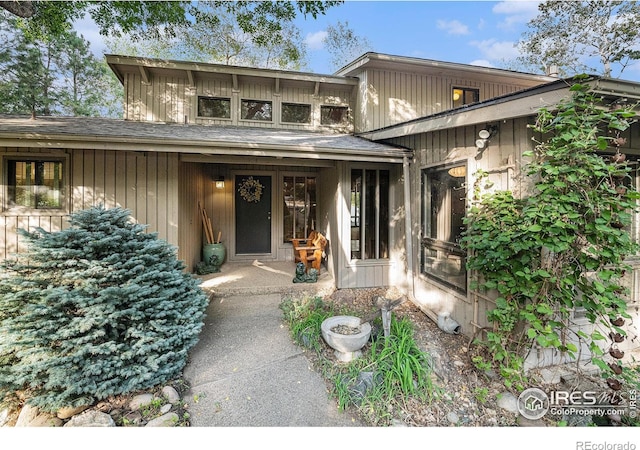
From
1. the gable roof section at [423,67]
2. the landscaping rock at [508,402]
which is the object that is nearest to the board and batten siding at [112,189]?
the gable roof section at [423,67]

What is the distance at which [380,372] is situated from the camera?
109 inches

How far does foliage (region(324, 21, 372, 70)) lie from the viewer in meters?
15.5

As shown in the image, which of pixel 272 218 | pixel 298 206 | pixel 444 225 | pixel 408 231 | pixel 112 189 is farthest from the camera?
pixel 298 206

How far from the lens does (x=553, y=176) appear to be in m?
2.47

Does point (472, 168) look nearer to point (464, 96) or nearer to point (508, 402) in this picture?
point (508, 402)

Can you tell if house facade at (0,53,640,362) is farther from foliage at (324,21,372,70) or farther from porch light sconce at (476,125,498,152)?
foliage at (324,21,372,70)

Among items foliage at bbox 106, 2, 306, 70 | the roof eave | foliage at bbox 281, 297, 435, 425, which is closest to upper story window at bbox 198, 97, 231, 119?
the roof eave

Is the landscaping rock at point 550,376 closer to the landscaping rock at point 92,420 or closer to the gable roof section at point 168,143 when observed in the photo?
the gable roof section at point 168,143

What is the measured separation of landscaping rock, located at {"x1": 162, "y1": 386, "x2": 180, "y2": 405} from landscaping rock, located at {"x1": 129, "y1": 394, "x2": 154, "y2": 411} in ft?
0.37

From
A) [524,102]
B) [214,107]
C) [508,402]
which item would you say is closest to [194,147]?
[214,107]

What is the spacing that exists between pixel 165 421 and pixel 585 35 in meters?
18.1

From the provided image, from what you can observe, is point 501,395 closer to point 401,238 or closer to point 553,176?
point 553,176

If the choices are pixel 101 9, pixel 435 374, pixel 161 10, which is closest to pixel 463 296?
pixel 435 374

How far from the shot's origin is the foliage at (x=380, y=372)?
2.51m
